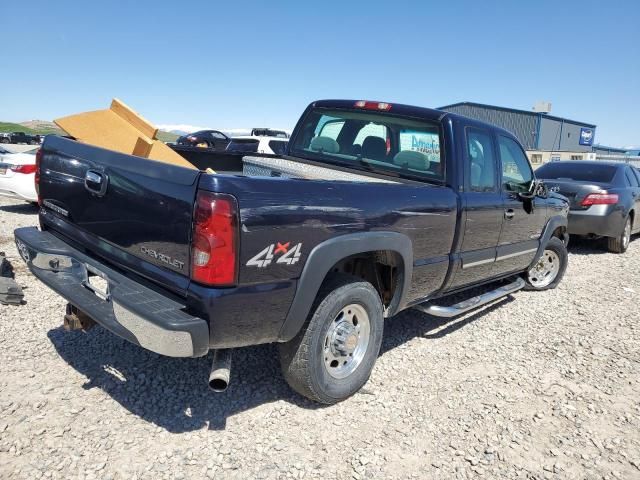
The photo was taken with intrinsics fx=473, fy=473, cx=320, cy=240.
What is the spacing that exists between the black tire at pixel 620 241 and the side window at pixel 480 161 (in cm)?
545

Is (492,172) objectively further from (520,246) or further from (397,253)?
(397,253)

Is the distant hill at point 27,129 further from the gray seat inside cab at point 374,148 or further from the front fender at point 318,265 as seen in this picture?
the front fender at point 318,265

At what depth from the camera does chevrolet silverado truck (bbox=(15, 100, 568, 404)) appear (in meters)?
2.27

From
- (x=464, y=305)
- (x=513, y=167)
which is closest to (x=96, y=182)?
(x=464, y=305)

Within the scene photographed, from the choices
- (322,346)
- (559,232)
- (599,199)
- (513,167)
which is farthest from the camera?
(599,199)

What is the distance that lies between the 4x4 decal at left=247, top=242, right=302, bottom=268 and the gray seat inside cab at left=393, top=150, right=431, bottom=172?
68.6 inches

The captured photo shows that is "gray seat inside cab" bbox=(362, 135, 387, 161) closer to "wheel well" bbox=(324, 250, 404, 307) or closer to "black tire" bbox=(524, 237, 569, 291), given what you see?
"wheel well" bbox=(324, 250, 404, 307)

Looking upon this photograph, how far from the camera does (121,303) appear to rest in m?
2.36

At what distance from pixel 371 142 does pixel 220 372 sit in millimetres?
2524

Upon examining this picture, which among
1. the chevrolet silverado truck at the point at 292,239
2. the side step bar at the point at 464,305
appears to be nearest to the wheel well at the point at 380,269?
the chevrolet silverado truck at the point at 292,239

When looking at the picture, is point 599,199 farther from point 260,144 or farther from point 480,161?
point 260,144

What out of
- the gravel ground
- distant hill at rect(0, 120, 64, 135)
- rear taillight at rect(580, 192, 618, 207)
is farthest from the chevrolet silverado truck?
distant hill at rect(0, 120, 64, 135)

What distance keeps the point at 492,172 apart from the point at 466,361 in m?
1.65

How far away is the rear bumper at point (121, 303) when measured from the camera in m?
2.21
